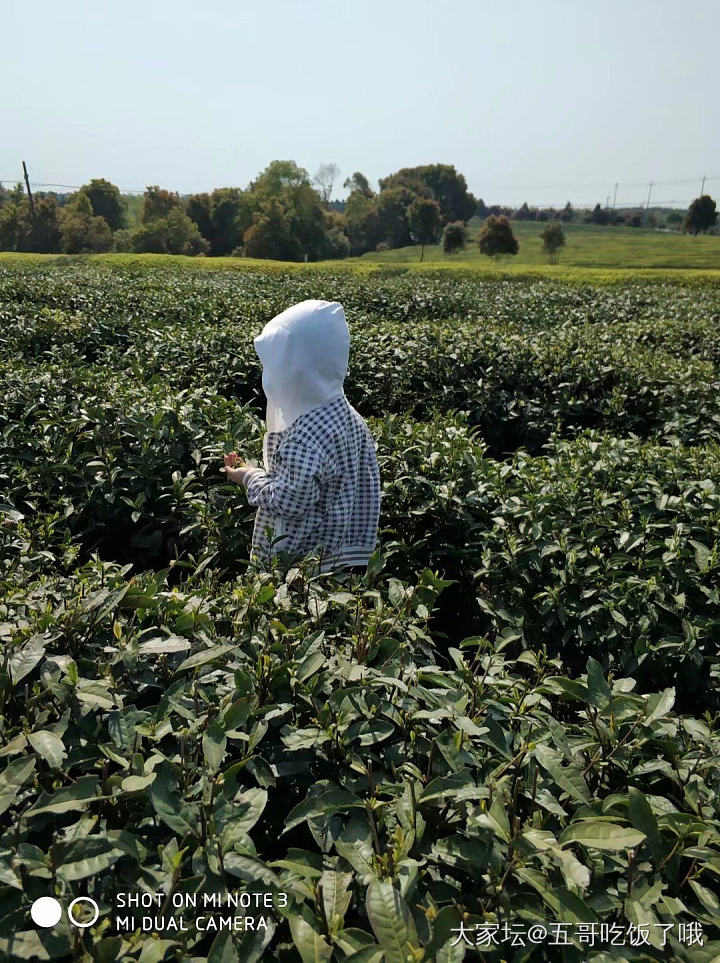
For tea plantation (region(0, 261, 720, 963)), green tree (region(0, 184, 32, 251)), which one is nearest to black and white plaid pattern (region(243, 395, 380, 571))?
tea plantation (region(0, 261, 720, 963))

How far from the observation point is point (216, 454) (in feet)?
9.86

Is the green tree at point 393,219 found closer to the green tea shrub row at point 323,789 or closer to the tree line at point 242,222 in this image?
the tree line at point 242,222

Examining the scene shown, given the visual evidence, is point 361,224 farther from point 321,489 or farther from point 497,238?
point 321,489

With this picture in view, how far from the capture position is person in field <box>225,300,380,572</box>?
2.24m

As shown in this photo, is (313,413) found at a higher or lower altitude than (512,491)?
higher

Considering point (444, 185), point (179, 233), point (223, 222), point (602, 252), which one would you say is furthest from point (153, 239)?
point (444, 185)

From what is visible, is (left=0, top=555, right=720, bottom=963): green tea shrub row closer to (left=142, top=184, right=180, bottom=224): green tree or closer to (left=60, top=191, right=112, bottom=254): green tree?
(left=60, top=191, right=112, bottom=254): green tree

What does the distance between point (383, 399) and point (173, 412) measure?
2.61 meters

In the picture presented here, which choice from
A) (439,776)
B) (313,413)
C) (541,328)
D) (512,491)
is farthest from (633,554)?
(541,328)

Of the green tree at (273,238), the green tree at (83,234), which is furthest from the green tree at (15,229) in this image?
the green tree at (273,238)

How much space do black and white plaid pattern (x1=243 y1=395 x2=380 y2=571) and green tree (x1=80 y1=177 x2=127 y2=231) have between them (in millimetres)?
73907

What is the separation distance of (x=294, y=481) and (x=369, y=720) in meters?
1.14

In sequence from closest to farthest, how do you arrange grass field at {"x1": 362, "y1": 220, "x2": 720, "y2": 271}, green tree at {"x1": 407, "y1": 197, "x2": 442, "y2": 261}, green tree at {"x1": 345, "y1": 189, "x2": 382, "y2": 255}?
grass field at {"x1": 362, "y1": 220, "x2": 720, "y2": 271}, green tree at {"x1": 407, "y1": 197, "x2": 442, "y2": 261}, green tree at {"x1": 345, "y1": 189, "x2": 382, "y2": 255}

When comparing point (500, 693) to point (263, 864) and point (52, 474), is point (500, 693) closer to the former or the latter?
point (263, 864)
